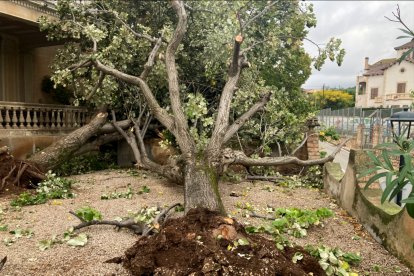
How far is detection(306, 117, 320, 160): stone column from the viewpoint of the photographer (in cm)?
894

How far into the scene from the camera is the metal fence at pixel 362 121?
1501 cm

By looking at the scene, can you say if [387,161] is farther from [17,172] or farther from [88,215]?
[17,172]

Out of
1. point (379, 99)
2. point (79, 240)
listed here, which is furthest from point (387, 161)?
point (379, 99)

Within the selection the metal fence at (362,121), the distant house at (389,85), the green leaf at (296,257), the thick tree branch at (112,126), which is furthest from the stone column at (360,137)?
the distant house at (389,85)

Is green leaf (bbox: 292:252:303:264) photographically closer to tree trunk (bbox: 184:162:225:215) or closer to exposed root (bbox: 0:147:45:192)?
tree trunk (bbox: 184:162:225:215)

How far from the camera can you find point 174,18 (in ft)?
34.2

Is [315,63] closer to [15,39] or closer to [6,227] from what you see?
[6,227]

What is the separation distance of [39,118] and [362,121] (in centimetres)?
1498

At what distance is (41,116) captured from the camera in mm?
9359

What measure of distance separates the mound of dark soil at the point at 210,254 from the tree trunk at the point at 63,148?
190 inches

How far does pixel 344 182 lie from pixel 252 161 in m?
1.78

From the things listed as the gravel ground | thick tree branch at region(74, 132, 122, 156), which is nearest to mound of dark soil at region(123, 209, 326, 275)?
the gravel ground

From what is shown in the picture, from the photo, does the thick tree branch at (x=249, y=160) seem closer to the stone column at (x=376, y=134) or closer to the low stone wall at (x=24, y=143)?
the low stone wall at (x=24, y=143)

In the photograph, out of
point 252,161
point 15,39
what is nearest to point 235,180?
point 252,161
